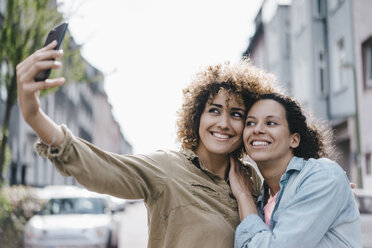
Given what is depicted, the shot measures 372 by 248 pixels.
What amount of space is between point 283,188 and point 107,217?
8.69 meters

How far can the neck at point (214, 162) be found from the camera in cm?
341

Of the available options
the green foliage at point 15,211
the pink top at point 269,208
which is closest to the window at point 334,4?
the green foliage at point 15,211

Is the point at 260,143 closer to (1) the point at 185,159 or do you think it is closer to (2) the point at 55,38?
(1) the point at 185,159

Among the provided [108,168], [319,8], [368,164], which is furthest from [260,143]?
[319,8]

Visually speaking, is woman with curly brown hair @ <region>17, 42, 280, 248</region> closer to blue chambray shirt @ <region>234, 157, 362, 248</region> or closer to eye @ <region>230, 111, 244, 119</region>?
eye @ <region>230, 111, 244, 119</region>

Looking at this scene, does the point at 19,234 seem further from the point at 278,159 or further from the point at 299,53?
the point at 299,53

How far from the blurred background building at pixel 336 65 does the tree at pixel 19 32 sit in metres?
7.87

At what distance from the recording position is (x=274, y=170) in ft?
10.6

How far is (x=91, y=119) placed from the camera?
5656cm

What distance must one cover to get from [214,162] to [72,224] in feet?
25.2

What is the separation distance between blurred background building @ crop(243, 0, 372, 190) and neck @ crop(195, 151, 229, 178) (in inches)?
416

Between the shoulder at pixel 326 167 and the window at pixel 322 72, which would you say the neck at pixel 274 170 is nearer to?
the shoulder at pixel 326 167

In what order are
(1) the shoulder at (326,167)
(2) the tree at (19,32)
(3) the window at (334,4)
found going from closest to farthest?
(1) the shoulder at (326,167), (2) the tree at (19,32), (3) the window at (334,4)

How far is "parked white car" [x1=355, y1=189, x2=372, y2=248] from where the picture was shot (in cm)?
948
